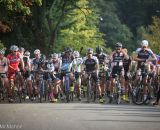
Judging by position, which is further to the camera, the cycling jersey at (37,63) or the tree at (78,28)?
the tree at (78,28)

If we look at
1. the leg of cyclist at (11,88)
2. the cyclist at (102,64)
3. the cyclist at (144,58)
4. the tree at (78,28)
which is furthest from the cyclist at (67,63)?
the tree at (78,28)

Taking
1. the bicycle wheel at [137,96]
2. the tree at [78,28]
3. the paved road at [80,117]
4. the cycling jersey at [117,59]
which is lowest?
the paved road at [80,117]

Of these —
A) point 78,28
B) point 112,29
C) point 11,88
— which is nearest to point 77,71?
point 11,88

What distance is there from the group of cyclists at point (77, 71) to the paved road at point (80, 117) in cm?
165

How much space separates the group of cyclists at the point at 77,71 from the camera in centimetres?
2191

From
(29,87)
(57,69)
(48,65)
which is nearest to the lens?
(29,87)

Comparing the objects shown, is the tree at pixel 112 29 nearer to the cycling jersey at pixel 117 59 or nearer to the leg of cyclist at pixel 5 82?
the leg of cyclist at pixel 5 82

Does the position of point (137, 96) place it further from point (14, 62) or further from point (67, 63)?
point (14, 62)

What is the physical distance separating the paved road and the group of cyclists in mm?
1652

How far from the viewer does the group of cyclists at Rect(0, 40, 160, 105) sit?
862 inches

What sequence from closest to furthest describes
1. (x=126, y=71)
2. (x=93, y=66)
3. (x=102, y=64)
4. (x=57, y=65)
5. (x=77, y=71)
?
(x=126, y=71), (x=93, y=66), (x=77, y=71), (x=57, y=65), (x=102, y=64)

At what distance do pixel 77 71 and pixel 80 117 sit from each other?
7.56 meters

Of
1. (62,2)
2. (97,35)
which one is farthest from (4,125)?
(97,35)

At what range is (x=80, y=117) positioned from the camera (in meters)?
16.7
